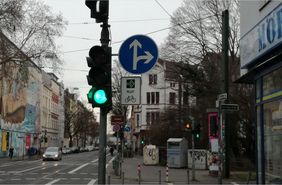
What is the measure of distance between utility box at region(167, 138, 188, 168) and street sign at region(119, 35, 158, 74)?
26.2m

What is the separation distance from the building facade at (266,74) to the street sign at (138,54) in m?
3.70

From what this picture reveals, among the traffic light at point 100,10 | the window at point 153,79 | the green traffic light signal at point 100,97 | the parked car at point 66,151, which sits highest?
the window at point 153,79

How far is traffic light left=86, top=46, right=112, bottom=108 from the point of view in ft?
29.1

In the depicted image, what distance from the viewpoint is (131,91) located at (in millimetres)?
9602

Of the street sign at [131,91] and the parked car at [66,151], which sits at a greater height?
the street sign at [131,91]

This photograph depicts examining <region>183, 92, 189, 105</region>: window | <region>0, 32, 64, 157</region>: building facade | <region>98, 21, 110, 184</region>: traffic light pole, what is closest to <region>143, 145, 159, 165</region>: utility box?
<region>183, 92, 189, 105</region>: window

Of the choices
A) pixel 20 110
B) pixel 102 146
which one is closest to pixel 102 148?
pixel 102 146

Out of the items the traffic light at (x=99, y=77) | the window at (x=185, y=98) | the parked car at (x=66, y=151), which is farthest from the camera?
the parked car at (x=66, y=151)

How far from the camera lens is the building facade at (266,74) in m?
12.4

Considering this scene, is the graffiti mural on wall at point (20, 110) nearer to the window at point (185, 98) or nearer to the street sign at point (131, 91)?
the window at point (185, 98)

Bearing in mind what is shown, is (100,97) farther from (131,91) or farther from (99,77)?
(131,91)

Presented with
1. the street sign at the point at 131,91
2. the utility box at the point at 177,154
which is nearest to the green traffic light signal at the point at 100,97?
the street sign at the point at 131,91

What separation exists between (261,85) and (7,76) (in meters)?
31.8

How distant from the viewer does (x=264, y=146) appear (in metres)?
13.8
